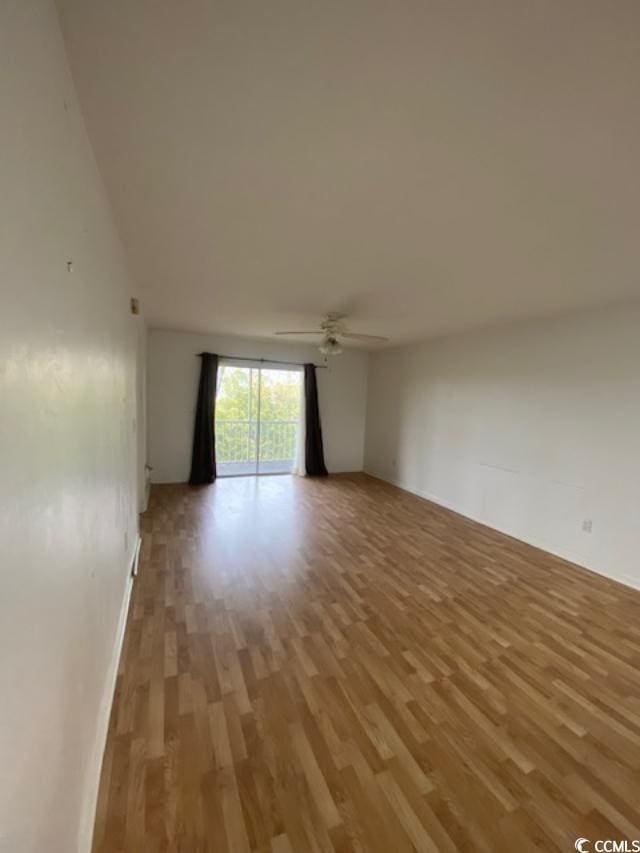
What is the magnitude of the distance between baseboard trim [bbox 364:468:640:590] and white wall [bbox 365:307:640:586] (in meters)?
0.02

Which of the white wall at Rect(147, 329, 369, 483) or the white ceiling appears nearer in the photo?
the white ceiling

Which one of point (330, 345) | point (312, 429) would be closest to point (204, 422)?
point (312, 429)

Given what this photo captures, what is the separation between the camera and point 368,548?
3.33m

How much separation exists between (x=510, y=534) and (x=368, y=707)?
2.88m

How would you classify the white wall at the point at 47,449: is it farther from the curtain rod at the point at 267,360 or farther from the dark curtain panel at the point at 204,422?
the curtain rod at the point at 267,360

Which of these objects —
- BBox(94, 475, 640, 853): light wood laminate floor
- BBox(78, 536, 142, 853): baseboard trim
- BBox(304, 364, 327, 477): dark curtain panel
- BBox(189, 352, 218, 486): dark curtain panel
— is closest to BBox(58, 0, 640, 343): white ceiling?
BBox(78, 536, 142, 853): baseboard trim

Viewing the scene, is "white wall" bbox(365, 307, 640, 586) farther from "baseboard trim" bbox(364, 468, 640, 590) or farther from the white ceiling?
the white ceiling

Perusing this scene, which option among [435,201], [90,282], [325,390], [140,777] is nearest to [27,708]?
[140,777]

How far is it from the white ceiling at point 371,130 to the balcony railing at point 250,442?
3.70 metres

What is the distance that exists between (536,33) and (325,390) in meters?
5.42

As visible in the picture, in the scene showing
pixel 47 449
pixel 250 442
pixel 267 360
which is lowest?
pixel 250 442

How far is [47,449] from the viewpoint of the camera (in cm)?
76

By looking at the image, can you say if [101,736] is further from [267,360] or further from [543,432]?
[267,360]

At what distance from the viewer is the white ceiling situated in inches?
32.9
